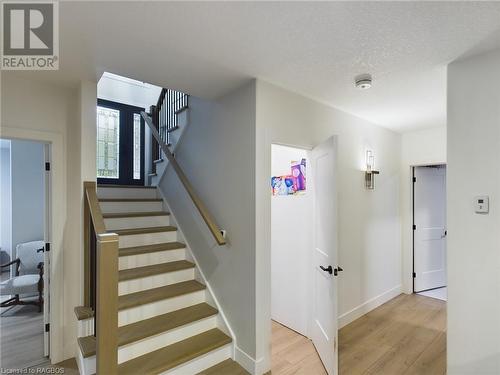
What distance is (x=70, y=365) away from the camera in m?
2.35

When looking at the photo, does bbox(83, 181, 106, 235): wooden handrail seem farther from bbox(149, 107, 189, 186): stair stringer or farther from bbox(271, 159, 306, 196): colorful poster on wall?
bbox(271, 159, 306, 196): colorful poster on wall

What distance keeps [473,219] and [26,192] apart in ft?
19.8

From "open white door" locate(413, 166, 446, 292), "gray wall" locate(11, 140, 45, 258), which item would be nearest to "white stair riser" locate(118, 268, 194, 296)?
"gray wall" locate(11, 140, 45, 258)

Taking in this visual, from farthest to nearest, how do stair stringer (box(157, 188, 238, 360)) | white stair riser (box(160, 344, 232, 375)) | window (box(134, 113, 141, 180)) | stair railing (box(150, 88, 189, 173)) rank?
window (box(134, 113, 141, 180)) < stair railing (box(150, 88, 189, 173)) < stair stringer (box(157, 188, 238, 360)) < white stair riser (box(160, 344, 232, 375))

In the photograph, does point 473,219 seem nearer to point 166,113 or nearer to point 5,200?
point 166,113

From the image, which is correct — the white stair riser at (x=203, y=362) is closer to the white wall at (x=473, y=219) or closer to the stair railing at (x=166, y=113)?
the white wall at (x=473, y=219)

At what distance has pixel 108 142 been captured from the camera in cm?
455

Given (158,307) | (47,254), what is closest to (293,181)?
(158,307)

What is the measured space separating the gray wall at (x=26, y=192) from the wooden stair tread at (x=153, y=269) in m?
2.86

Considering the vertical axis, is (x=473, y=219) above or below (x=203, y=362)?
above

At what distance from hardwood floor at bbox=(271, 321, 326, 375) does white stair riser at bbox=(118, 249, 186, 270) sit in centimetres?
143

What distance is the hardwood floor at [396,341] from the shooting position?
2.35 m

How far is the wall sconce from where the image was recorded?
341cm

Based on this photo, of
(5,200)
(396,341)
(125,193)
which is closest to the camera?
(396,341)
